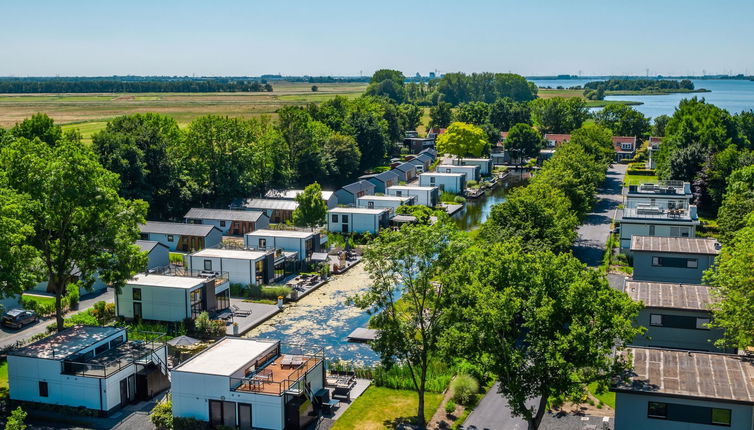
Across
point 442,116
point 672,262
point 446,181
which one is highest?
point 442,116

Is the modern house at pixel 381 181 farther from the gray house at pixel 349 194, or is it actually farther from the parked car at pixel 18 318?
the parked car at pixel 18 318

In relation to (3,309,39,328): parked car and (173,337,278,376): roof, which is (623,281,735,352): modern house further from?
(3,309,39,328): parked car

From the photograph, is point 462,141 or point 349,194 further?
point 462,141

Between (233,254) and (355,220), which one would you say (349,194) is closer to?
(355,220)

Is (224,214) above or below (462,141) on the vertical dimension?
below

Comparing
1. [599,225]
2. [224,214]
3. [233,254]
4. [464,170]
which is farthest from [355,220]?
[464,170]

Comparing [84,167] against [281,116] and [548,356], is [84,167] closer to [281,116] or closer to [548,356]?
[548,356]

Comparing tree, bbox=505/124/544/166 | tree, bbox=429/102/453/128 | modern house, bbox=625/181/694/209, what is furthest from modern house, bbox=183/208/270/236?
tree, bbox=429/102/453/128
